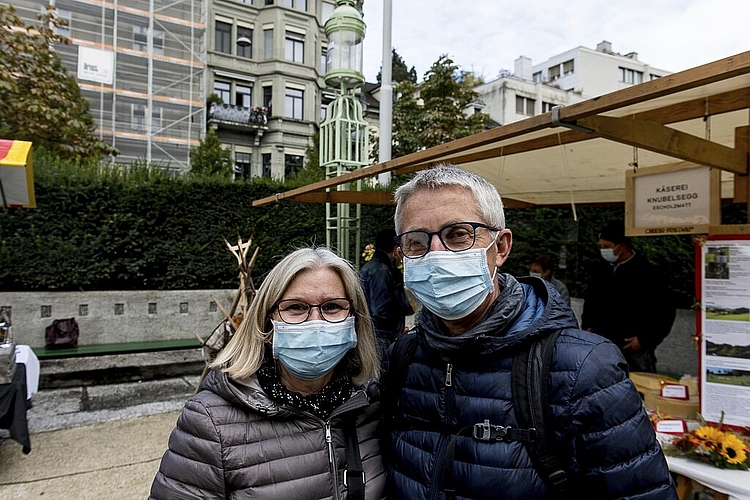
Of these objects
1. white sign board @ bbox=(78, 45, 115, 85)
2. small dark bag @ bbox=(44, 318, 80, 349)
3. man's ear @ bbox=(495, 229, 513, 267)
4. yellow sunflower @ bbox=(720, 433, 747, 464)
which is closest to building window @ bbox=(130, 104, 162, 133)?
white sign board @ bbox=(78, 45, 115, 85)

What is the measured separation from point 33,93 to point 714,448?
1241 cm

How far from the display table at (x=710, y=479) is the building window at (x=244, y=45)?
103 ft

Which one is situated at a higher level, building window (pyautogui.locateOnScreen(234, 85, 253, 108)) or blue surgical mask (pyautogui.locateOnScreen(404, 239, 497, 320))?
building window (pyautogui.locateOnScreen(234, 85, 253, 108))

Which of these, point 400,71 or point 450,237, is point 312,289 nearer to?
point 450,237

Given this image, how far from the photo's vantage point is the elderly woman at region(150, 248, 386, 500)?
59.1 inches

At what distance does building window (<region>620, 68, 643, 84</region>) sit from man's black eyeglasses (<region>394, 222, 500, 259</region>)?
6108 centimetres

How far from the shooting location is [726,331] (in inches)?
114

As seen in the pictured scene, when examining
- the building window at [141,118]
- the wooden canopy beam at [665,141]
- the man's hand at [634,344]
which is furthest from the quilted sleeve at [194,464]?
the building window at [141,118]

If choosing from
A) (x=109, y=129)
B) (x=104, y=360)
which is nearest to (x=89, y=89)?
(x=109, y=129)

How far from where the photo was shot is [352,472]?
63.5 inches

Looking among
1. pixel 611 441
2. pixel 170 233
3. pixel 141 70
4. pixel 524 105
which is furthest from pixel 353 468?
pixel 524 105

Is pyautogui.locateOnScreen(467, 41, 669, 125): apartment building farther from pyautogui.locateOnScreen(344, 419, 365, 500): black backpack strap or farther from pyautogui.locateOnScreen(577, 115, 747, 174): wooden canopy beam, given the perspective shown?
pyautogui.locateOnScreen(344, 419, 365, 500): black backpack strap

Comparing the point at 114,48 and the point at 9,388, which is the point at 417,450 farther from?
the point at 114,48

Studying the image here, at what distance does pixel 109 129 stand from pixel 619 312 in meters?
24.0
